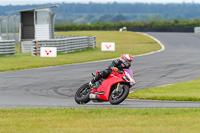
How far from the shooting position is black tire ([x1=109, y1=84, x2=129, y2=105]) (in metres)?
11.6

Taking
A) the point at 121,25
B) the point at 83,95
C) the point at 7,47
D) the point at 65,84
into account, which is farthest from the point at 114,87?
the point at 121,25

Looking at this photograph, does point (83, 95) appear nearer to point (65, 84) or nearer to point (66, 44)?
point (65, 84)

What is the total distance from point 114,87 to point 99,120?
2938 millimetres

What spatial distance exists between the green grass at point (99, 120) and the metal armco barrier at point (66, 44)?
23.2 meters

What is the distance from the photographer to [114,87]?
1190cm

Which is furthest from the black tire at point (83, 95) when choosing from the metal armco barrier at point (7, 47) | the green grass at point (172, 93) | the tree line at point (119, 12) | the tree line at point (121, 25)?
the tree line at point (121, 25)

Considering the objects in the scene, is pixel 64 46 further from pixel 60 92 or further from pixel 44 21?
pixel 60 92

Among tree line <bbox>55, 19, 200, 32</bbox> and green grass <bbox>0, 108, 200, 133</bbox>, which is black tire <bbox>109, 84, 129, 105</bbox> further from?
tree line <bbox>55, 19, 200, 32</bbox>

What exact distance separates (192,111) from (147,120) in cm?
177

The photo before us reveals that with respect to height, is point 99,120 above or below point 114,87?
below

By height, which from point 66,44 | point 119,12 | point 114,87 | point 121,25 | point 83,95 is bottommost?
point 83,95

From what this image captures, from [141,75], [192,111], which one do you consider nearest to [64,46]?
[141,75]

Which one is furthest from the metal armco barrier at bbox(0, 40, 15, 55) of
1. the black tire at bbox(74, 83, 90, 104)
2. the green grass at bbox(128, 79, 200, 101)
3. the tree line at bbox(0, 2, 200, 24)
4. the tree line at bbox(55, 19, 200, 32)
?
the tree line at bbox(55, 19, 200, 32)

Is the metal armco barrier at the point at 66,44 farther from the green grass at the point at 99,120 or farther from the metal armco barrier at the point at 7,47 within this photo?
the green grass at the point at 99,120
